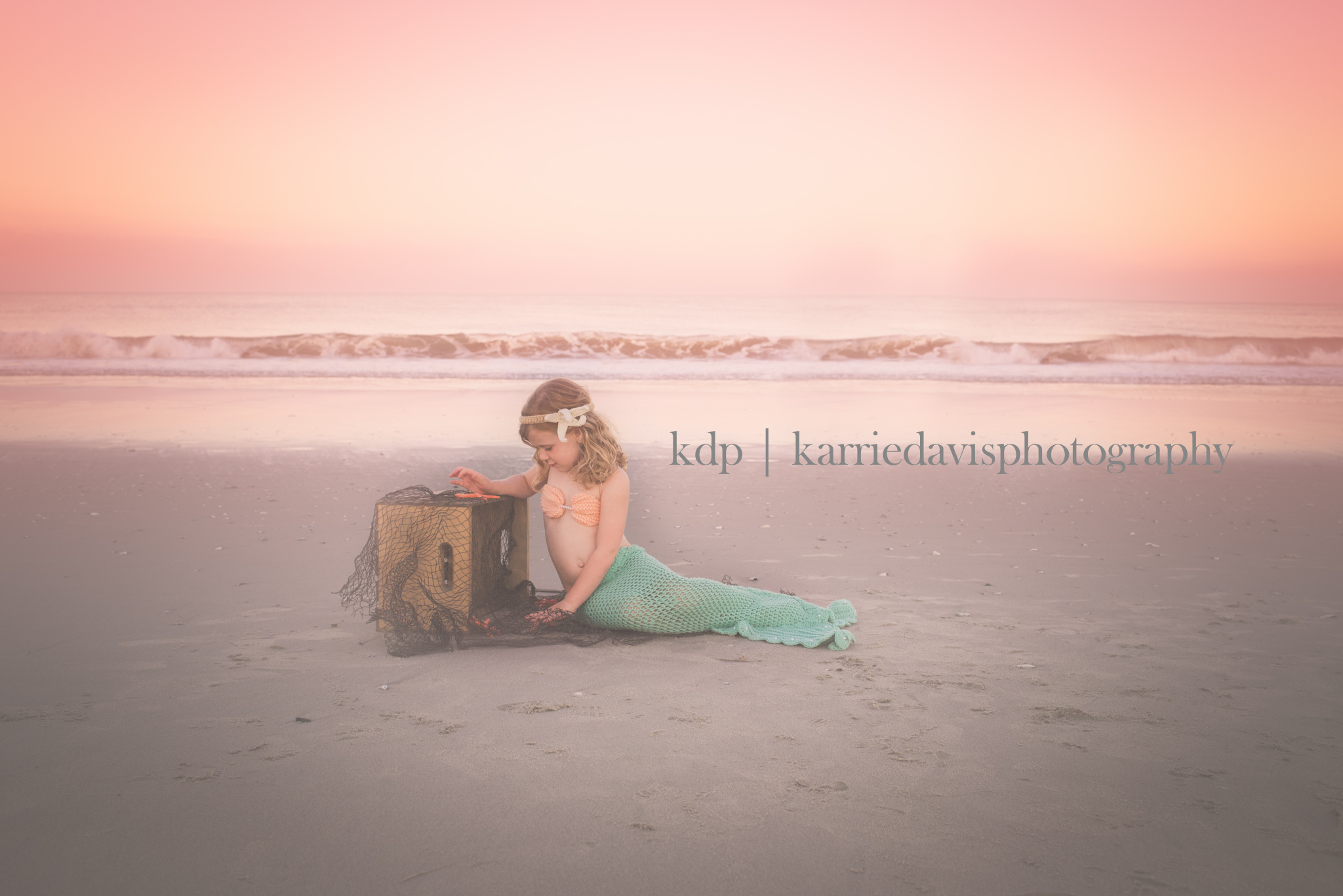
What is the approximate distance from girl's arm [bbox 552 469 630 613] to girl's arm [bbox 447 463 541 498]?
421 mm

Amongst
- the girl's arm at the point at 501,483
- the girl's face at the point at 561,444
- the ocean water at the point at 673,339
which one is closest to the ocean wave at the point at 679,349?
the ocean water at the point at 673,339

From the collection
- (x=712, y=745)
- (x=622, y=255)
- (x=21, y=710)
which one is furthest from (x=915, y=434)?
(x=622, y=255)

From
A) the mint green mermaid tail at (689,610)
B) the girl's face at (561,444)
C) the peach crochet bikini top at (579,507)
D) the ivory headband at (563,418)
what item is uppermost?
the ivory headband at (563,418)

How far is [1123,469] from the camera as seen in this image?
29.6ft

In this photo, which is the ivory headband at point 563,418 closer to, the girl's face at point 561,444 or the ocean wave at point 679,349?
the girl's face at point 561,444

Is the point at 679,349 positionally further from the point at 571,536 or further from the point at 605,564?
the point at 605,564

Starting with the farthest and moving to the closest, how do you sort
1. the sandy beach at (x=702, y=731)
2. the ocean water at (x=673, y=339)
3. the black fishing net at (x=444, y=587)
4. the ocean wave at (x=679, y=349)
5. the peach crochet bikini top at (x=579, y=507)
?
1. the ocean wave at (x=679, y=349)
2. the ocean water at (x=673, y=339)
3. the peach crochet bikini top at (x=579, y=507)
4. the black fishing net at (x=444, y=587)
5. the sandy beach at (x=702, y=731)

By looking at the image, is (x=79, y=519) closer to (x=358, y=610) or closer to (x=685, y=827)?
(x=358, y=610)

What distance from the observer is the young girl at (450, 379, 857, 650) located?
412cm

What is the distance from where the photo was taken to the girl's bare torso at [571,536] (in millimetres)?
4285

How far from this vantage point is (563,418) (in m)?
4.12

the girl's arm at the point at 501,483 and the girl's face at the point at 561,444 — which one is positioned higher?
the girl's face at the point at 561,444

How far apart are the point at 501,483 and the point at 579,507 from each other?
0.47 m

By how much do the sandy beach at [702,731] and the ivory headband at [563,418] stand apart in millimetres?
994
